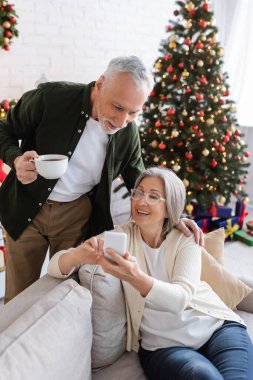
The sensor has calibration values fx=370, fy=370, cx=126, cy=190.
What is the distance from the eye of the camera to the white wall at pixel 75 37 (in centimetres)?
310

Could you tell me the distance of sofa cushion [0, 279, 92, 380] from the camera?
3.14 feet

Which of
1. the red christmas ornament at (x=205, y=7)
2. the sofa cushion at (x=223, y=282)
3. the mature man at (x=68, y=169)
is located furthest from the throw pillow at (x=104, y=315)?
the red christmas ornament at (x=205, y=7)

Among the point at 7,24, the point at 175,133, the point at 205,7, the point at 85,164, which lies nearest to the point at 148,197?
the point at 85,164

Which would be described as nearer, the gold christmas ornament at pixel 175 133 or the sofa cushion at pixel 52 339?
the sofa cushion at pixel 52 339

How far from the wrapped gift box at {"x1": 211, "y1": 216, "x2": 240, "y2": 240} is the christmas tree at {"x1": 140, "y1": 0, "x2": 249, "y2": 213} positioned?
0.36 metres

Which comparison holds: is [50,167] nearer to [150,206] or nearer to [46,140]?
[46,140]

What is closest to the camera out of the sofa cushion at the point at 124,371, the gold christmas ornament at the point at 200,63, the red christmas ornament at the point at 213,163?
the sofa cushion at the point at 124,371

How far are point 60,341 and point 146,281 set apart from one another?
12.7 inches

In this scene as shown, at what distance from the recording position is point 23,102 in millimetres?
1594

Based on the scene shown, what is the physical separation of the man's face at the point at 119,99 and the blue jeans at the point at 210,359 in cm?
86

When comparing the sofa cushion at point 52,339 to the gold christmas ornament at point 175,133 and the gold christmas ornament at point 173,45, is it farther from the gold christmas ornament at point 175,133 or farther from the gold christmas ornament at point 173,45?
the gold christmas ornament at point 173,45

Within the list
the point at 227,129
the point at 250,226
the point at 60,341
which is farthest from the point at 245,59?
the point at 60,341

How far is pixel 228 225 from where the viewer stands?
3.61 m

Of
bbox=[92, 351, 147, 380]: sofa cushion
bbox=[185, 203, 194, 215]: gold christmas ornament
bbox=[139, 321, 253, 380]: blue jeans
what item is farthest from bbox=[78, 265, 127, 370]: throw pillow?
bbox=[185, 203, 194, 215]: gold christmas ornament
